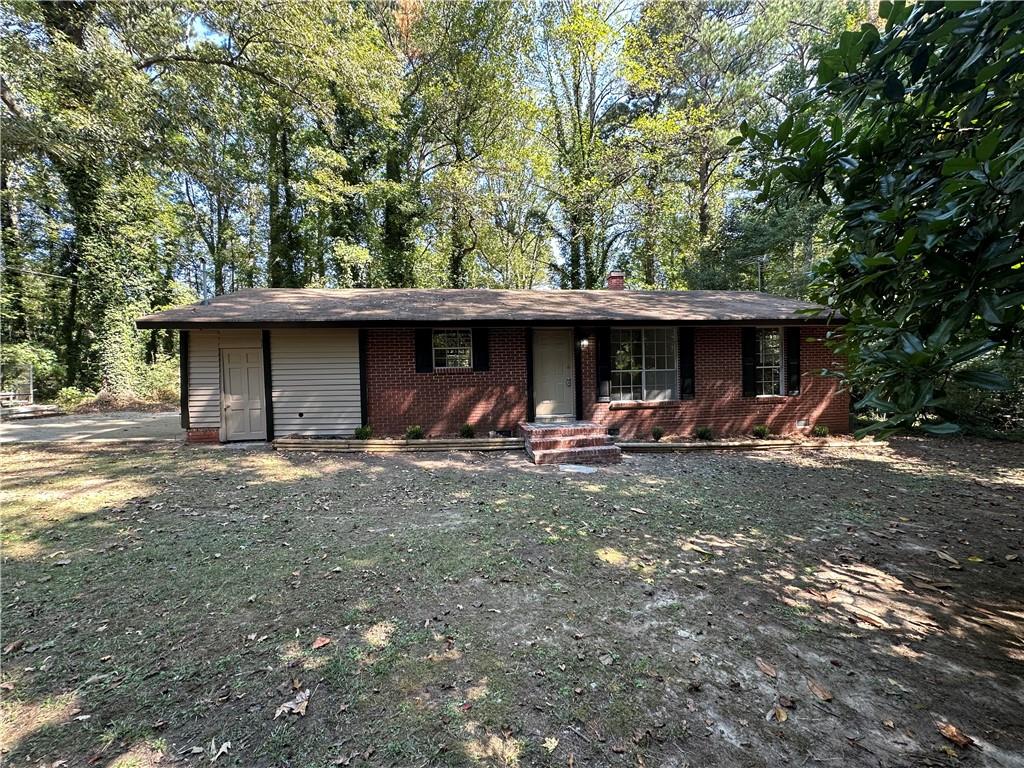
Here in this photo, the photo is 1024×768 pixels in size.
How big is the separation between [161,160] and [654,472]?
19.8 m

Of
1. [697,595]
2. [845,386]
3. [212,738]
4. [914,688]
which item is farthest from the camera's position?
[845,386]

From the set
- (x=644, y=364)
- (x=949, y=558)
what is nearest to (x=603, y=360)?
(x=644, y=364)

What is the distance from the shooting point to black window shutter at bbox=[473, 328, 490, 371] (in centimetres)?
978

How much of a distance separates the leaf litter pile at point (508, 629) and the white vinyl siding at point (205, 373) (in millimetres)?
3326

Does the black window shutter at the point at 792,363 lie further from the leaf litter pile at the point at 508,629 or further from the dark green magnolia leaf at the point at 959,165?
the dark green magnolia leaf at the point at 959,165

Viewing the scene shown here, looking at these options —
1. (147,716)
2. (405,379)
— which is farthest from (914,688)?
(405,379)

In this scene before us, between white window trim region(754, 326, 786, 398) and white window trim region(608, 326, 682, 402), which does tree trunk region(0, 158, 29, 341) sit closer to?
white window trim region(608, 326, 682, 402)

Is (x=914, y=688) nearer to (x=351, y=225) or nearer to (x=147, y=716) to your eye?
(x=147, y=716)

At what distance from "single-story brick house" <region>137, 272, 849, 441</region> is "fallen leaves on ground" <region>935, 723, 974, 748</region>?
743 centimetres

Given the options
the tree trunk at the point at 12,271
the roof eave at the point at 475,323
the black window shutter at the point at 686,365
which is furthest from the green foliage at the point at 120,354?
the black window shutter at the point at 686,365

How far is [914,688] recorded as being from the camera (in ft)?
8.13

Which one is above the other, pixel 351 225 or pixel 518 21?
pixel 518 21

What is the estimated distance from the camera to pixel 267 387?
9398 millimetres

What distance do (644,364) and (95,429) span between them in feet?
46.4
